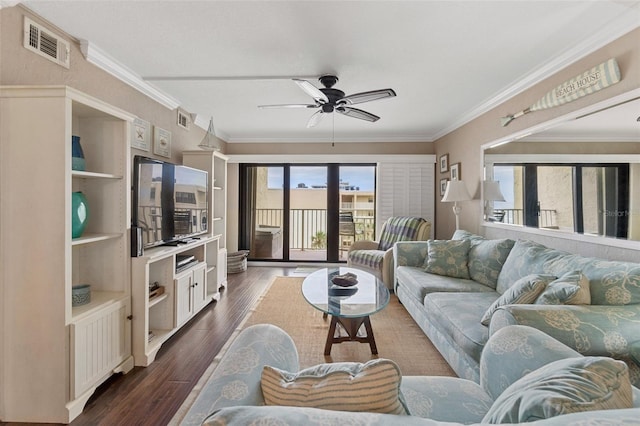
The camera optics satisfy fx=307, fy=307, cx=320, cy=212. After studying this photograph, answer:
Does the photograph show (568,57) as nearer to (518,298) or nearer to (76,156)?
(518,298)

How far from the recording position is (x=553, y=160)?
2.61 meters

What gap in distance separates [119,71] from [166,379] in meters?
2.53

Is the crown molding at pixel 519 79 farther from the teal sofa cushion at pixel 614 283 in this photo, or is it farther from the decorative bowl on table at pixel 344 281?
the decorative bowl on table at pixel 344 281

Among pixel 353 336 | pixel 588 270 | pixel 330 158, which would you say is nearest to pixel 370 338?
pixel 353 336

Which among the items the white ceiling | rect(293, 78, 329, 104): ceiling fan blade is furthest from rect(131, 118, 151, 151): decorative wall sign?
rect(293, 78, 329, 104): ceiling fan blade

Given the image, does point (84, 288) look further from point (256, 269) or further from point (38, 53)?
point (256, 269)

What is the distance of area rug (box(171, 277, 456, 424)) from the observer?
227 centimetres

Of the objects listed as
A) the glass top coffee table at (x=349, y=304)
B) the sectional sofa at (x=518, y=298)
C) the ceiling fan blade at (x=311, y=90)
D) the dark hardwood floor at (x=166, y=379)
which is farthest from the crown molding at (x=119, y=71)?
the sectional sofa at (x=518, y=298)

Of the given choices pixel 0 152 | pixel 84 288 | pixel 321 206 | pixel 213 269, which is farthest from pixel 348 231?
pixel 0 152

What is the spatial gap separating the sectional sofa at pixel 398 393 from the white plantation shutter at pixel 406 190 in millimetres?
4399

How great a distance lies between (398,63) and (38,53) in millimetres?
2579

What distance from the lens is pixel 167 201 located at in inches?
116

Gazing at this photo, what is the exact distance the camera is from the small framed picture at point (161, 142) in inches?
131

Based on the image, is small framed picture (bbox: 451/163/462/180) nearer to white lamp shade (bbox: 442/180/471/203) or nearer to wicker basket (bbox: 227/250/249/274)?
white lamp shade (bbox: 442/180/471/203)
